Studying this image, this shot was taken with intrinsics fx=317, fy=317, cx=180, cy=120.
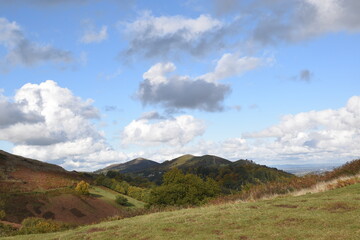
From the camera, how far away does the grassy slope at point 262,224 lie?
12.5 meters

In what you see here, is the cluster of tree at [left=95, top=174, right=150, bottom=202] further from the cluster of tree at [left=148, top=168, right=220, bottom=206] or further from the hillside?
the cluster of tree at [left=148, top=168, right=220, bottom=206]

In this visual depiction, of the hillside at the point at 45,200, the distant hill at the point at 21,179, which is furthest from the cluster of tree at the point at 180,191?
the distant hill at the point at 21,179

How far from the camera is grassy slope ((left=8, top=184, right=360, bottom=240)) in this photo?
41.0 ft

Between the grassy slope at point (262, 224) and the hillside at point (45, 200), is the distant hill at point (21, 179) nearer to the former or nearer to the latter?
the hillside at point (45, 200)

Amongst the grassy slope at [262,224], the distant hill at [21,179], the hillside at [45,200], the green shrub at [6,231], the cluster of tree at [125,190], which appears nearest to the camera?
the grassy slope at [262,224]

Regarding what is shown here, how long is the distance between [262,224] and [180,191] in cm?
4733

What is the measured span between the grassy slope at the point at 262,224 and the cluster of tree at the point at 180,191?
42244mm

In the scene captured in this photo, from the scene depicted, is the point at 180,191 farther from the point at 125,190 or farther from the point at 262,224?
the point at 125,190

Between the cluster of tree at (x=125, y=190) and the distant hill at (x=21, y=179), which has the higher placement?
the distant hill at (x=21, y=179)

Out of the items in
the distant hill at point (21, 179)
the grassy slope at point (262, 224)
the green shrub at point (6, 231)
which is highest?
the distant hill at point (21, 179)

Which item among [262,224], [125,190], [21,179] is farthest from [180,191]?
[125,190]

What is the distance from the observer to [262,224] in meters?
14.2

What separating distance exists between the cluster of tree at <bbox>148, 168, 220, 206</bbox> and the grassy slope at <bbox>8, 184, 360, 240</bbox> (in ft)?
139

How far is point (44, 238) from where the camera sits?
17359 millimetres
